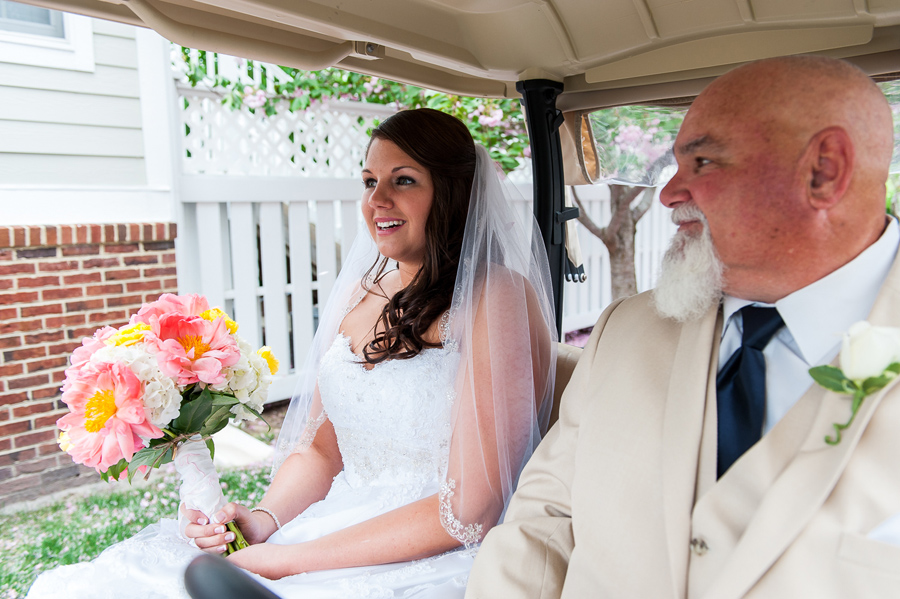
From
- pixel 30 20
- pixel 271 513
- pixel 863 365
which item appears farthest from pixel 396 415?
pixel 30 20

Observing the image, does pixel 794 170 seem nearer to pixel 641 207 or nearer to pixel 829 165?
pixel 829 165

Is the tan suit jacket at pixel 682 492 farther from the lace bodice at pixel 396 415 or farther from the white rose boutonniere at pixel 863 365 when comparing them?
the lace bodice at pixel 396 415

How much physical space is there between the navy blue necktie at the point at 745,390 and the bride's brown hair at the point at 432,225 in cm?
96

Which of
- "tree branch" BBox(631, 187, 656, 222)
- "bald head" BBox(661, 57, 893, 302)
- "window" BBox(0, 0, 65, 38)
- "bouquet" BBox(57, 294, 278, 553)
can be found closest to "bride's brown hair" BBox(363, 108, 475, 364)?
"bouquet" BBox(57, 294, 278, 553)

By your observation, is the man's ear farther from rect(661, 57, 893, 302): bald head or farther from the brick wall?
the brick wall

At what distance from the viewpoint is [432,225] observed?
2.09m

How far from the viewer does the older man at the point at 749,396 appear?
3.37 ft


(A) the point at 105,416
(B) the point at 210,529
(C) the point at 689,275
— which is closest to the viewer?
(C) the point at 689,275

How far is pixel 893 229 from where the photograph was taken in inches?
48.1

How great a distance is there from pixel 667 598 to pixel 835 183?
0.84 m

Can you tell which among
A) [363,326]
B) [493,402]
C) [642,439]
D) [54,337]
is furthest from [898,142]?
[54,337]

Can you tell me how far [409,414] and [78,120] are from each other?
3.57 metres

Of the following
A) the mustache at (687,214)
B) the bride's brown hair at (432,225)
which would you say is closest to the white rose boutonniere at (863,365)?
the mustache at (687,214)

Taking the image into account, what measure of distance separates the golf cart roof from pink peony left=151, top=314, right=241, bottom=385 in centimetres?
69
